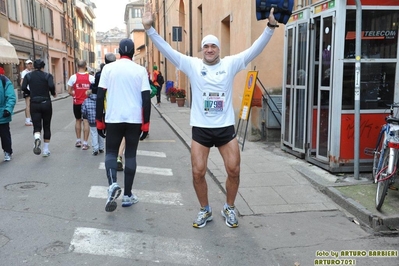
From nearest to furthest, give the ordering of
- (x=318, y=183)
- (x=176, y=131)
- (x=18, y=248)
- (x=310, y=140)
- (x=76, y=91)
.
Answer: (x=18, y=248) < (x=318, y=183) < (x=310, y=140) < (x=76, y=91) < (x=176, y=131)

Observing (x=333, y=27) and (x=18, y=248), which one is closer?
(x=18, y=248)

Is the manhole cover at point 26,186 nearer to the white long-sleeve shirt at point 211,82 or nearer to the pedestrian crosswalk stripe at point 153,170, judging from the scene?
the pedestrian crosswalk stripe at point 153,170

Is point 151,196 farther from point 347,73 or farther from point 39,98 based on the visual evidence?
point 39,98

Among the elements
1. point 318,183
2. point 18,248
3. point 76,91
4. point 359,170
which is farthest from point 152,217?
point 76,91

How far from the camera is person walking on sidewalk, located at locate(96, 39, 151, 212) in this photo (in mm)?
4594

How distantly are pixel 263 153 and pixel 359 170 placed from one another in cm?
222

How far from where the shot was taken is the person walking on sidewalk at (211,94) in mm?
4027

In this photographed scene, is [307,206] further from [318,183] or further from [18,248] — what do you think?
[18,248]

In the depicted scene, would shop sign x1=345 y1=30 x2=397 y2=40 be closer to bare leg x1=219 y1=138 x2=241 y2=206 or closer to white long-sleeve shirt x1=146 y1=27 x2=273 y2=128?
white long-sleeve shirt x1=146 y1=27 x2=273 y2=128

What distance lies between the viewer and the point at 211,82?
4.02 meters

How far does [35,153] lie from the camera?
25.0 ft

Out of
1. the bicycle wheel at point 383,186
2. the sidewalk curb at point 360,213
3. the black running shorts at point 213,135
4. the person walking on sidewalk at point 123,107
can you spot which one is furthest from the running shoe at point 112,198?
the bicycle wheel at point 383,186

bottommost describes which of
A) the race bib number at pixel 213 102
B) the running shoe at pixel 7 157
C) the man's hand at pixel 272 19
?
the running shoe at pixel 7 157

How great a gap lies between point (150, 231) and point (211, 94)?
1.59 metres
